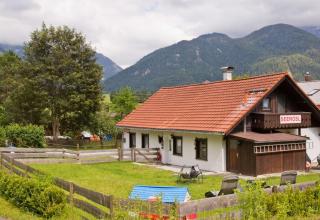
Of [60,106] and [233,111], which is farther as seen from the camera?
[60,106]

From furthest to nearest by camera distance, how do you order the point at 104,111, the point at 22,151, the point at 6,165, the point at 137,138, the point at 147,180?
the point at 104,111 → the point at 137,138 → the point at 22,151 → the point at 147,180 → the point at 6,165

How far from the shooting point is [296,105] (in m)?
28.0

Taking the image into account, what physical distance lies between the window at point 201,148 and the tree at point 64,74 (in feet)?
66.5

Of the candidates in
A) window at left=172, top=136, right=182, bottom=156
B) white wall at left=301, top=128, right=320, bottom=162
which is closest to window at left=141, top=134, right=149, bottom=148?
window at left=172, top=136, right=182, bottom=156

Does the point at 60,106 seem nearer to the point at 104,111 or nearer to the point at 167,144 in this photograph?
the point at 104,111

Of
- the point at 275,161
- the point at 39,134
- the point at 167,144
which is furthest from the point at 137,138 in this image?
the point at 275,161

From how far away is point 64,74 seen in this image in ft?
150

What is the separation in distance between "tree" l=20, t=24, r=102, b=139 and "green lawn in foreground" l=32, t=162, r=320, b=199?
58.0 ft

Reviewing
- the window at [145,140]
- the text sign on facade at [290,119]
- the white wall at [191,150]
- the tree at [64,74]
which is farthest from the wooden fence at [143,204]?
the tree at [64,74]

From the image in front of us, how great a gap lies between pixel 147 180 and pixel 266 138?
23.3 ft

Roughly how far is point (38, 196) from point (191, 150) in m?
16.5

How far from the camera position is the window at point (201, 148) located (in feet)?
87.0

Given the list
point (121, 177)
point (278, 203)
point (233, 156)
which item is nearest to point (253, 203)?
point (278, 203)

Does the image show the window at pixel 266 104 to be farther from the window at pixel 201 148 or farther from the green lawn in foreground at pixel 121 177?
the green lawn in foreground at pixel 121 177
